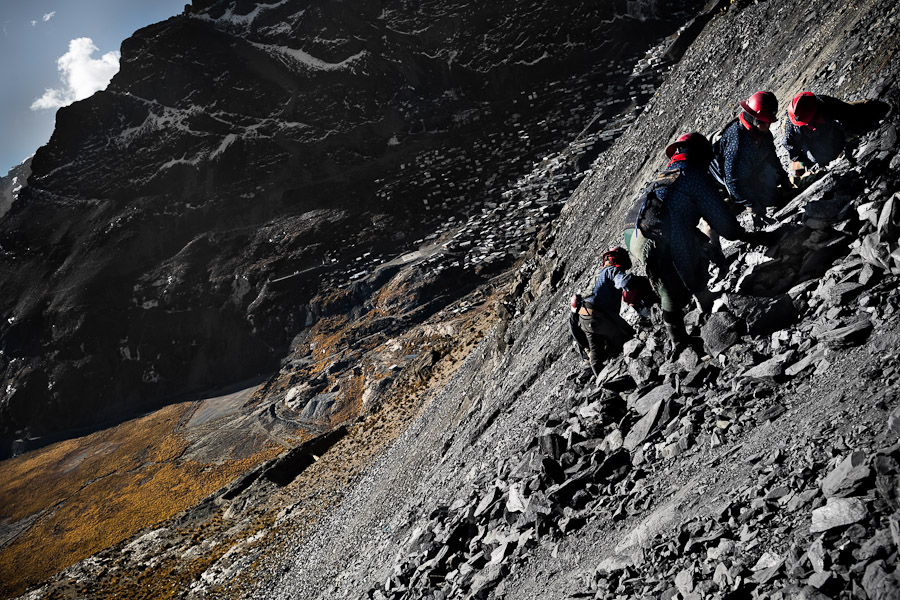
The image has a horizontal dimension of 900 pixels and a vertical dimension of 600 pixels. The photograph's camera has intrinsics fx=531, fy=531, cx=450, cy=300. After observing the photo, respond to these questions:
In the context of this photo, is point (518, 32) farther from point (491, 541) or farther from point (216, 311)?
point (491, 541)

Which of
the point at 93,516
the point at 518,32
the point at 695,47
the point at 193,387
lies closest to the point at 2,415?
the point at 193,387

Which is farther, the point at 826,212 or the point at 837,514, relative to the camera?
the point at 826,212

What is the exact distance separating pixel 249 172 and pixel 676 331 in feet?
310

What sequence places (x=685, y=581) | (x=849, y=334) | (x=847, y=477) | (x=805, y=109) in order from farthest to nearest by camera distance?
(x=805, y=109) < (x=849, y=334) < (x=685, y=581) < (x=847, y=477)

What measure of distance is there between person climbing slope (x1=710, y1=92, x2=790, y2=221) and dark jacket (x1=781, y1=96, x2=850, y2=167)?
0.39m

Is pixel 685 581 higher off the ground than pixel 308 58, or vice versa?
pixel 308 58

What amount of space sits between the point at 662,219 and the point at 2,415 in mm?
93268

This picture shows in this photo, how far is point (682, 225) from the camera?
5453 mm

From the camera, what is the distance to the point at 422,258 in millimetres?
59875

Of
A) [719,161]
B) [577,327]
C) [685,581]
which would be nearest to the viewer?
[685,581]

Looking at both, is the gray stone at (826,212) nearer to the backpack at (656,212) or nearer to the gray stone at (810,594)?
the backpack at (656,212)

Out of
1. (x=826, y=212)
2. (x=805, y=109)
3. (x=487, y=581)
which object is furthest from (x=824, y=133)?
(x=487, y=581)

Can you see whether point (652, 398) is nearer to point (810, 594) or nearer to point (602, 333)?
point (602, 333)

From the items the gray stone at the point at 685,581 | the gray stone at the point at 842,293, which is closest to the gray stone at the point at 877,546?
the gray stone at the point at 685,581
